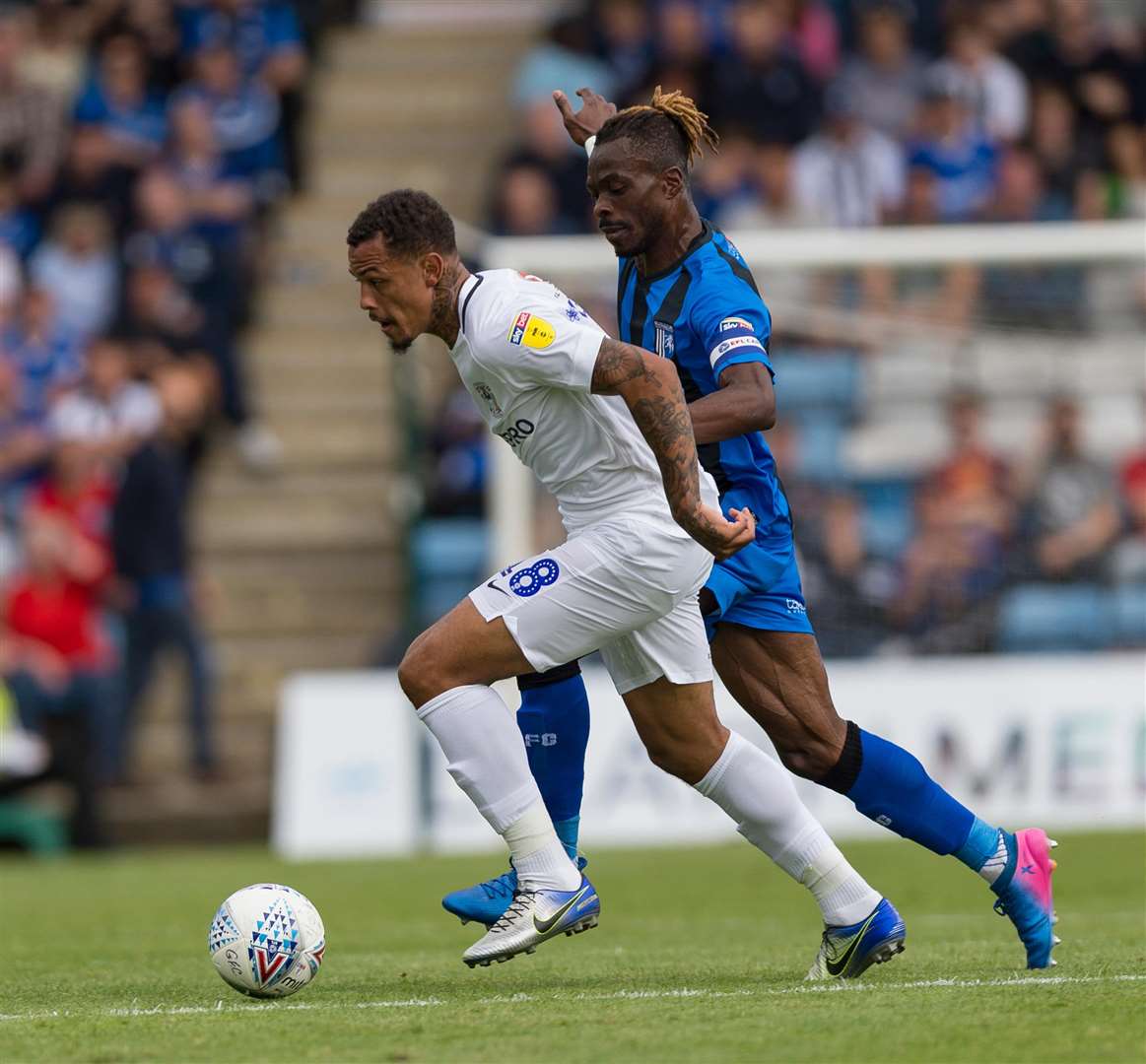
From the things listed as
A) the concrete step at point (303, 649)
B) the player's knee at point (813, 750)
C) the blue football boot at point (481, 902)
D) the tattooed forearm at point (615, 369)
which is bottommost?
the concrete step at point (303, 649)

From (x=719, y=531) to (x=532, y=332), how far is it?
0.73m

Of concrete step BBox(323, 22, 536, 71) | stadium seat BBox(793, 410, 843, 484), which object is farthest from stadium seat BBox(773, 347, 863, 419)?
concrete step BBox(323, 22, 536, 71)

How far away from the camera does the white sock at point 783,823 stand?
624 cm

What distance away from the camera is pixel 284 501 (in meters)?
17.5

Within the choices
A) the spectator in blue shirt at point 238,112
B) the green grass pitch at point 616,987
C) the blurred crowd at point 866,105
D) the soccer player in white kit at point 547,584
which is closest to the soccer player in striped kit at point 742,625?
the soccer player in white kit at point 547,584

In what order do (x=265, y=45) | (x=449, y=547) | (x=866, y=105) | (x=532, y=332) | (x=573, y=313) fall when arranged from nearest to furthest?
(x=532, y=332), (x=573, y=313), (x=449, y=547), (x=866, y=105), (x=265, y=45)

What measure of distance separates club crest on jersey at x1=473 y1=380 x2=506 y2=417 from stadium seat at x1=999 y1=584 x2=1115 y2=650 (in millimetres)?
7767

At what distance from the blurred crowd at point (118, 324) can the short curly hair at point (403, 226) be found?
8939mm

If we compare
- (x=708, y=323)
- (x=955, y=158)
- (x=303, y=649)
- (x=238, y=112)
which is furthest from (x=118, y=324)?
(x=708, y=323)

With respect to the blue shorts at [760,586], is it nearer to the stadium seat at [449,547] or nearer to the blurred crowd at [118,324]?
the stadium seat at [449,547]

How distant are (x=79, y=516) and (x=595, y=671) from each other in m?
4.16

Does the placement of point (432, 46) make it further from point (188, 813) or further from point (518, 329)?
point (518, 329)

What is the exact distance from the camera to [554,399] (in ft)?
19.8

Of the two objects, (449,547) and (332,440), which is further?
(332,440)
